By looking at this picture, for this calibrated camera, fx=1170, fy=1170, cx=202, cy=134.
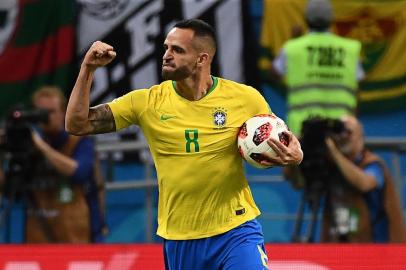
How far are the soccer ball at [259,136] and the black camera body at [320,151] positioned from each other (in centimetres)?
293

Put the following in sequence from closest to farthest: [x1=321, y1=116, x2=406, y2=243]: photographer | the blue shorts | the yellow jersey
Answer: the blue shorts → the yellow jersey → [x1=321, y1=116, x2=406, y2=243]: photographer

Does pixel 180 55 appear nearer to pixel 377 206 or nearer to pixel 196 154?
pixel 196 154

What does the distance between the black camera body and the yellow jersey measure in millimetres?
2780

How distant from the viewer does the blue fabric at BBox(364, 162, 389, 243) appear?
8886 millimetres

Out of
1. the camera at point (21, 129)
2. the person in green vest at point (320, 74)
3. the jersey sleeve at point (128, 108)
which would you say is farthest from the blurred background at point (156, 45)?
the jersey sleeve at point (128, 108)

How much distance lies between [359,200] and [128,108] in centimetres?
333

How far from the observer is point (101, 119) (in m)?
6.03

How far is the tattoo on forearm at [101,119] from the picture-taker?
6.01m

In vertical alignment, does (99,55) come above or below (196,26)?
below

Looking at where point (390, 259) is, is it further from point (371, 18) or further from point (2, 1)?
point (2, 1)

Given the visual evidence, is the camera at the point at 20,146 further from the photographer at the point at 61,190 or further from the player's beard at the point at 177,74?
the player's beard at the point at 177,74

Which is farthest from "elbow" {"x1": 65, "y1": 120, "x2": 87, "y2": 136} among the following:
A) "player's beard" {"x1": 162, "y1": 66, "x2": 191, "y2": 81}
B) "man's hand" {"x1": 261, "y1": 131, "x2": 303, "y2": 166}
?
"man's hand" {"x1": 261, "y1": 131, "x2": 303, "y2": 166}

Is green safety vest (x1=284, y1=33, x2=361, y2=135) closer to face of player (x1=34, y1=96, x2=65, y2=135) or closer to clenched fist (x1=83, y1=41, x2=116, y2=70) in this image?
face of player (x1=34, y1=96, x2=65, y2=135)

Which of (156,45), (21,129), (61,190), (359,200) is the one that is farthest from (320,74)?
(21,129)
